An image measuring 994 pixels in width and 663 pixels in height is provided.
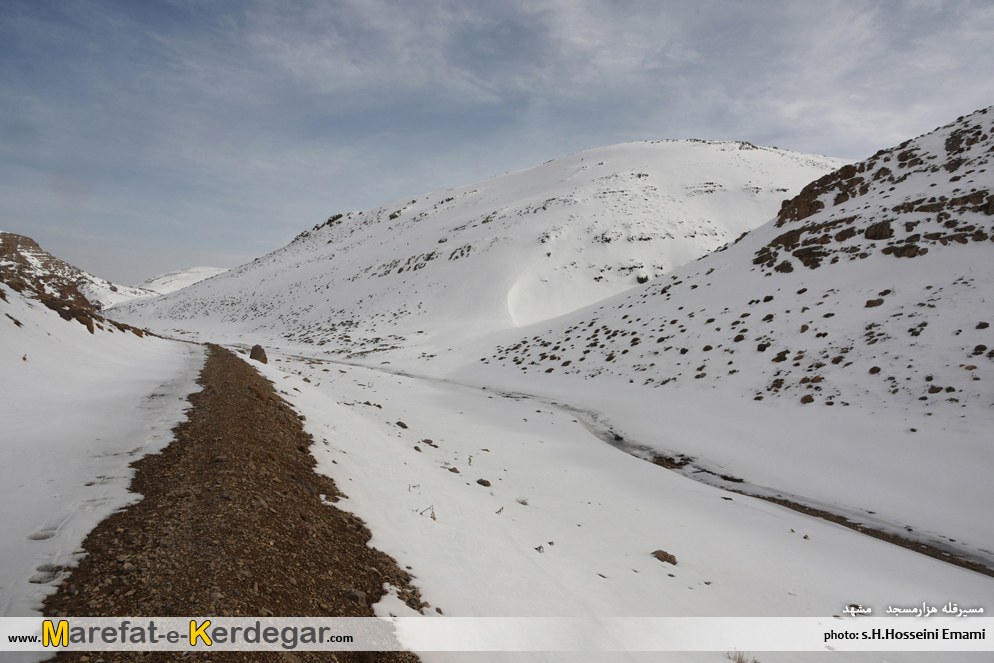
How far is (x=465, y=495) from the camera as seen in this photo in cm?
766

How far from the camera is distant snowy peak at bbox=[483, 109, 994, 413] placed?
11.4 m

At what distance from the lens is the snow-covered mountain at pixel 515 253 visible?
1410 inches

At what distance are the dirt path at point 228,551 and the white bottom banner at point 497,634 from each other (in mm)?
94

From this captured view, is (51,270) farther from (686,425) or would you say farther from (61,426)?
(686,425)

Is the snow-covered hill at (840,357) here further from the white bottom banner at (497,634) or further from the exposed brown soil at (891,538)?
the white bottom banner at (497,634)

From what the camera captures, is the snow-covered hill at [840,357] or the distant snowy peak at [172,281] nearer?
the snow-covered hill at [840,357]

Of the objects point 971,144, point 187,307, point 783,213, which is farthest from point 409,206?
point 971,144

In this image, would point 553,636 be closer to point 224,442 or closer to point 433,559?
point 433,559

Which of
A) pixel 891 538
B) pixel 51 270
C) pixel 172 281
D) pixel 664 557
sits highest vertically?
pixel 172 281

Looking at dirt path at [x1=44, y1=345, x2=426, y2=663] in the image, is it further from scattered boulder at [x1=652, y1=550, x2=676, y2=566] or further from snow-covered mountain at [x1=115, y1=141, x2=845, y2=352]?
snow-covered mountain at [x1=115, y1=141, x2=845, y2=352]

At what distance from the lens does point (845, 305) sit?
1442cm

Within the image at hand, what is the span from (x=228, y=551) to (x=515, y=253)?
123 feet

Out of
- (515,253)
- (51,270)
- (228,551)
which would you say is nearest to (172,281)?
(51,270)

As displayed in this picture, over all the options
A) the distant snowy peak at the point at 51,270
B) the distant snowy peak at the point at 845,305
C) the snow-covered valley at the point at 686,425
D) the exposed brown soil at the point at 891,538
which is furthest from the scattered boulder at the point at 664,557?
the distant snowy peak at the point at 51,270
